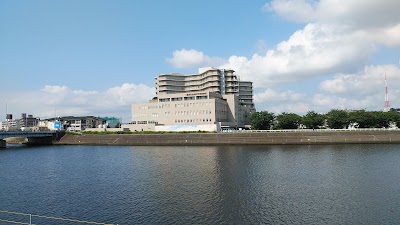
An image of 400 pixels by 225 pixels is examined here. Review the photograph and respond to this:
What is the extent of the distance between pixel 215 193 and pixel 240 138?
87001 mm

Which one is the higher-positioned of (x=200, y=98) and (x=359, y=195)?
(x=200, y=98)

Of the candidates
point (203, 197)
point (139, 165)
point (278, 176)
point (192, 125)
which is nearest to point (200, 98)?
point (192, 125)

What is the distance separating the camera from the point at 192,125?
159 meters

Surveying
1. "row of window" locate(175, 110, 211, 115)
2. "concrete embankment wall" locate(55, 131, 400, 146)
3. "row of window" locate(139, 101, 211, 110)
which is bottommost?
"concrete embankment wall" locate(55, 131, 400, 146)

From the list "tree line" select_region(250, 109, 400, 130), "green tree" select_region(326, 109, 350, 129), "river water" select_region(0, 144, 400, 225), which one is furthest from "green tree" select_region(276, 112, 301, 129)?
"river water" select_region(0, 144, 400, 225)

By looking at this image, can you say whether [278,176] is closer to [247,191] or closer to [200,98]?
[247,191]

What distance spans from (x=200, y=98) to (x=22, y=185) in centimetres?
12802

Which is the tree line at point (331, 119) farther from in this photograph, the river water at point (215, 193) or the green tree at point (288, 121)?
the river water at point (215, 193)

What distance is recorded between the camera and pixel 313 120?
15275cm

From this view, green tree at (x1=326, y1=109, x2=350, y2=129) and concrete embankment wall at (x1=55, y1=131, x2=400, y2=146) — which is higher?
green tree at (x1=326, y1=109, x2=350, y2=129)

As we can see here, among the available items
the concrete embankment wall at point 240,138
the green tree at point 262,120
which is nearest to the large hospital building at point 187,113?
the green tree at point 262,120

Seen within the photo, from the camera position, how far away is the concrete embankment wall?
114312 millimetres

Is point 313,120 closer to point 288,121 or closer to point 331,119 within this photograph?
point 331,119

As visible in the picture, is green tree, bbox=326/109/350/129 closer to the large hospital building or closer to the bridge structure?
the large hospital building
